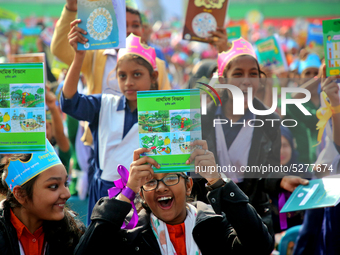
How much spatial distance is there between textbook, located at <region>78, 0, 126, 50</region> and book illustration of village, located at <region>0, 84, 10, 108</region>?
21.8 inches

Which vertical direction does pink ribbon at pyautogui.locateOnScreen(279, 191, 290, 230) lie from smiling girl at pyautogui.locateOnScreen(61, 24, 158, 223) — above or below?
below

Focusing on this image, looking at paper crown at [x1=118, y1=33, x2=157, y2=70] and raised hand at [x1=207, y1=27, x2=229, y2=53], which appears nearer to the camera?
paper crown at [x1=118, y1=33, x2=157, y2=70]

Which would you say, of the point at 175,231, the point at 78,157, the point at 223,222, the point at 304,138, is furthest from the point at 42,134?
the point at 78,157

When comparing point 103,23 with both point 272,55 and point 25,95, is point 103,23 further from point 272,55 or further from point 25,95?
point 272,55

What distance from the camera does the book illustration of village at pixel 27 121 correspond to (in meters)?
2.03

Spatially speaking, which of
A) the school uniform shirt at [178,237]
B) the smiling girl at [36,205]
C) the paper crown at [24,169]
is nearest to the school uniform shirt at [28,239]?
the smiling girl at [36,205]

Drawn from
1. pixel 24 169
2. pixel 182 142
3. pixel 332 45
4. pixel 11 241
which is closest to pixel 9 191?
pixel 24 169

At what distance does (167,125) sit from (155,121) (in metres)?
0.06

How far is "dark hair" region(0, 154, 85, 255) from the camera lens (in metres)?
2.15

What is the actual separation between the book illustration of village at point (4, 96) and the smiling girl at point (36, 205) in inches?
11.7

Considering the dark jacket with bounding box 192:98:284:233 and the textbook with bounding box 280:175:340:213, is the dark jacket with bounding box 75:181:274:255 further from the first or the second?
the dark jacket with bounding box 192:98:284:233

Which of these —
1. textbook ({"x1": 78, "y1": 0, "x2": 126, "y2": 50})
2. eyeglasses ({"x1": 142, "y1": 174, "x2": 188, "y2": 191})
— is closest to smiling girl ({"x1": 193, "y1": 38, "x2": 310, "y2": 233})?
eyeglasses ({"x1": 142, "y1": 174, "x2": 188, "y2": 191})

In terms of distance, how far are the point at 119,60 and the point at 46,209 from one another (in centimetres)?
118

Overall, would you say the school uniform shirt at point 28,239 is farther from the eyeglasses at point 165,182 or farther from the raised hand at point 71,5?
the raised hand at point 71,5
